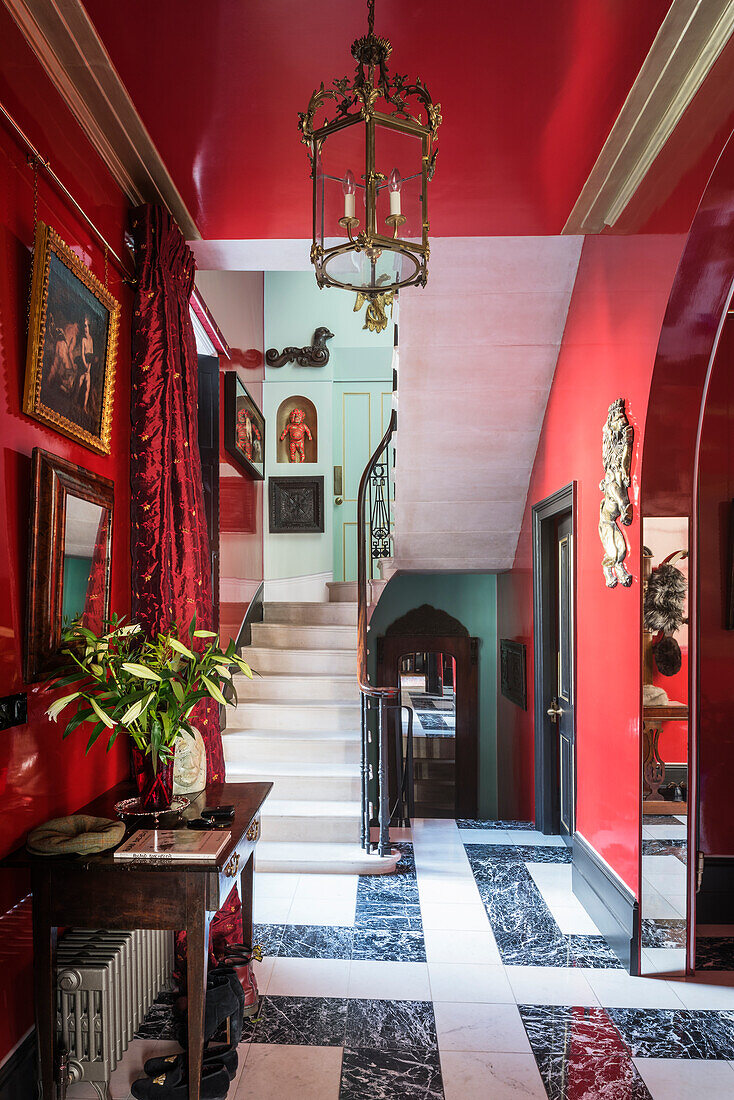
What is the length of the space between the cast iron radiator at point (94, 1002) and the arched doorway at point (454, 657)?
5217 mm

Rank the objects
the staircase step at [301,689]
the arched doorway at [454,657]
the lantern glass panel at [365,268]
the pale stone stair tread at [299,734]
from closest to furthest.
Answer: the lantern glass panel at [365,268] → the pale stone stair tread at [299,734] → the staircase step at [301,689] → the arched doorway at [454,657]

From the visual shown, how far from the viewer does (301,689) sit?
5.40m

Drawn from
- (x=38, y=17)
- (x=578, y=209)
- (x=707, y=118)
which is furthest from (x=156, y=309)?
(x=707, y=118)

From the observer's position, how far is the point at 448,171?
2914 millimetres

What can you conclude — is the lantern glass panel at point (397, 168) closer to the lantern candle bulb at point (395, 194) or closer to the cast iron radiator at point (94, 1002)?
the lantern candle bulb at point (395, 194)

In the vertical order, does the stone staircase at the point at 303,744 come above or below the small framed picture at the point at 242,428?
below

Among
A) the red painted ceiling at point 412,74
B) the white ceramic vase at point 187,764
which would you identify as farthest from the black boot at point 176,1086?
the red painted ceiling at point 412,74

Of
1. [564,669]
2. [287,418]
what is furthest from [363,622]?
[287,418]

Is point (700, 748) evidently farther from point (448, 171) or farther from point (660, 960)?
point (448, 171)

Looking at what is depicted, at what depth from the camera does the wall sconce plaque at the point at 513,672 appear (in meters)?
5.79

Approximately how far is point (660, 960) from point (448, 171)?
326 cm

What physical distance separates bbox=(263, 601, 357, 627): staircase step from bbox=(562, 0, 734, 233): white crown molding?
3.88 m

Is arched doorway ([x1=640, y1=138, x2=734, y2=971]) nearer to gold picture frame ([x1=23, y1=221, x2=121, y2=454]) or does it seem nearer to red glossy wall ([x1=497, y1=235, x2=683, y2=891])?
red glossy wall ([x1=497, y1=235, x2=683, y2=891])

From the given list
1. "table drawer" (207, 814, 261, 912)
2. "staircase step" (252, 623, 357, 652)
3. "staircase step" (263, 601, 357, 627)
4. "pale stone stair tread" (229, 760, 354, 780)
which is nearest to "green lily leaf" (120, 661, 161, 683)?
"table drawer" (207, 814, 261, 912)
